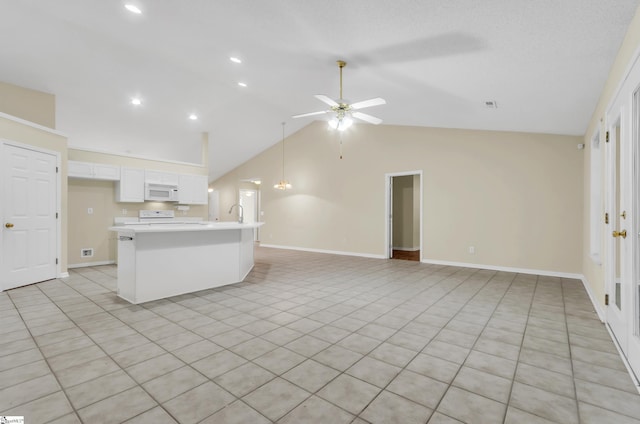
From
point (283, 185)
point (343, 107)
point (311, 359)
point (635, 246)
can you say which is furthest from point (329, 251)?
point (635, 246)

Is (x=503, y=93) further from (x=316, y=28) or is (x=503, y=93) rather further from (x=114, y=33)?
(x=114, y=33)

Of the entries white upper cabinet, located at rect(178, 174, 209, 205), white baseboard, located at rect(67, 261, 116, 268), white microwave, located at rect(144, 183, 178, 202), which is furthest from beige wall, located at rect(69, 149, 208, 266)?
white upper cabinet, located at rect(178, 174, 209, 205)

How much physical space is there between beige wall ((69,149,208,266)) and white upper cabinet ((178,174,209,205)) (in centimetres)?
85

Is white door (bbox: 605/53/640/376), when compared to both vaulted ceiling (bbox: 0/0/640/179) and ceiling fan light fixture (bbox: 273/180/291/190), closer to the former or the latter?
vaulted ceiling (bbox: 0/0/640/179)

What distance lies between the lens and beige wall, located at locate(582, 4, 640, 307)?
2.03 metres

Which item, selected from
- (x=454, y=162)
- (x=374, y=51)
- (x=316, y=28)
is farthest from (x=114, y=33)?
(x=454, y=162)

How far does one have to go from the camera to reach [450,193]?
20.3ft

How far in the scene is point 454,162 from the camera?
20.1ft

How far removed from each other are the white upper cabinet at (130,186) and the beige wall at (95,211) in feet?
→ 0.53

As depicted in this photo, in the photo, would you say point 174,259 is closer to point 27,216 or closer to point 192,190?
point 27,216

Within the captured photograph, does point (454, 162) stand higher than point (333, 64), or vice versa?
point (333, 64)

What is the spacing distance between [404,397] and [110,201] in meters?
6.83

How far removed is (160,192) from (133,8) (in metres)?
4.26

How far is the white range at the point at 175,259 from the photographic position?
11.5 ft
